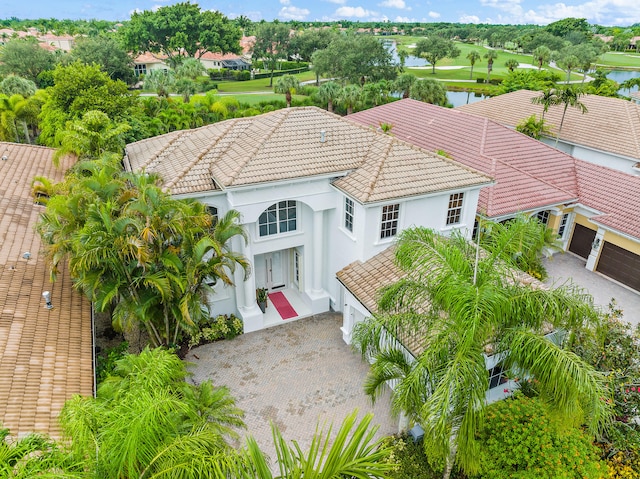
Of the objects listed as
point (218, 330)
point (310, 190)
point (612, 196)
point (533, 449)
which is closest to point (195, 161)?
point (310, 190)

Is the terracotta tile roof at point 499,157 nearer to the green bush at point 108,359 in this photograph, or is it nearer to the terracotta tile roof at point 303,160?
the terracotta tile roof at point 303,160

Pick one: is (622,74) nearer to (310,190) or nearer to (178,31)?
(178,31)

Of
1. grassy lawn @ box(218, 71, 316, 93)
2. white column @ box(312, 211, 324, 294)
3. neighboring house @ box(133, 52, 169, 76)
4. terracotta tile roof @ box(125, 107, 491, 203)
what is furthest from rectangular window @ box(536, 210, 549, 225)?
neighboring house @ box(133, 52, 169, 76)

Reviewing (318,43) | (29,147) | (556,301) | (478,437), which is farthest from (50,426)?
(318,43)

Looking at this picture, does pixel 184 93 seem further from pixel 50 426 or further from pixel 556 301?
pixel 556 301

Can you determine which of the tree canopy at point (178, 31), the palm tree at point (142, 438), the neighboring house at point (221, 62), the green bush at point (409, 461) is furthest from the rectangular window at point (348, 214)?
the neighboring house at point (221, 62)
